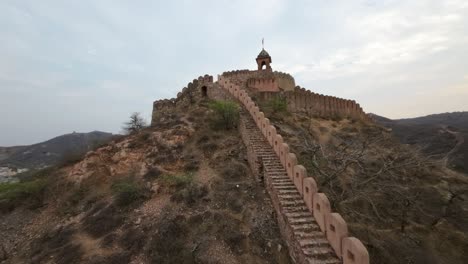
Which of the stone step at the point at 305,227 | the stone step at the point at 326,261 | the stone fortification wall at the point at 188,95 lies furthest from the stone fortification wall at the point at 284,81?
the stone step at the point at 326,261

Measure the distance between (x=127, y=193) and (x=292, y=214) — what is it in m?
7.52

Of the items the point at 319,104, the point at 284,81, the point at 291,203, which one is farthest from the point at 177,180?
the point at 284,81

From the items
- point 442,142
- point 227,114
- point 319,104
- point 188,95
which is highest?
point 188,95

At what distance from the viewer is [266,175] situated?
1122 centimetres

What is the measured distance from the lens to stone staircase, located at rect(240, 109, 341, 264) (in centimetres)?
716

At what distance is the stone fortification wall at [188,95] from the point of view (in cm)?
2256

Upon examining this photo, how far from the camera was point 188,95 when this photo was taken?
2280cm

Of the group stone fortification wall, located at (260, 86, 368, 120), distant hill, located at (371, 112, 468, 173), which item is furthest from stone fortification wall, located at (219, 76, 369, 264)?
distant hill, located at (371, 112, 468, 173)

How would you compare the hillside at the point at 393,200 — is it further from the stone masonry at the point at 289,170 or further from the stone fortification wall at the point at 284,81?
the stone fortification wall at the point at 284,81

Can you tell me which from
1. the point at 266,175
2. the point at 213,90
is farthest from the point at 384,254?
the point at 213,90

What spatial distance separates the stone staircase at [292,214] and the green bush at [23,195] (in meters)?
11.1

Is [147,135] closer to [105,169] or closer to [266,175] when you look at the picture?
[105,169]

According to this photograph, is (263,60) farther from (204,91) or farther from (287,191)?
(287,191)

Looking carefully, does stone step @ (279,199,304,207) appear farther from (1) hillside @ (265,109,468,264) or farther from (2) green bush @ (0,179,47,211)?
(2) green bush @ (0,179,47,211)
